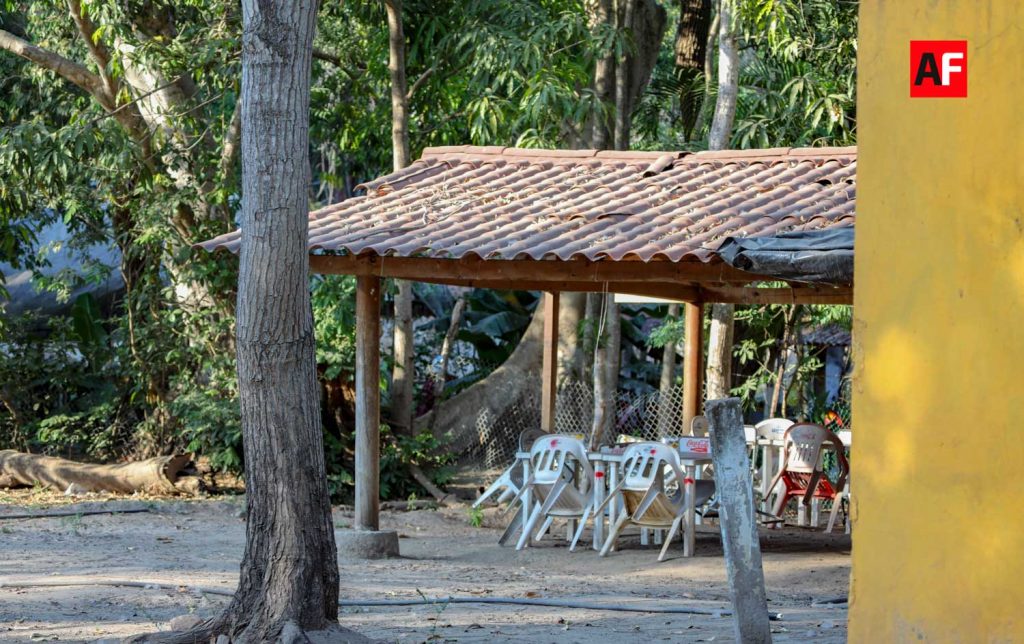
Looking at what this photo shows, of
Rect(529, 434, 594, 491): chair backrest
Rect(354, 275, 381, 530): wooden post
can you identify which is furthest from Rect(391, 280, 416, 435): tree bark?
Rect(529, 434, 594, 491): chair backrest

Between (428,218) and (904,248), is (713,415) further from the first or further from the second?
(428,218)

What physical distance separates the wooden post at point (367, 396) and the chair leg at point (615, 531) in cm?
199

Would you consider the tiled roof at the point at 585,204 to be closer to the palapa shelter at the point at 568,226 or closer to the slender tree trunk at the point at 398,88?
the palapa shelter at the point at 568,226

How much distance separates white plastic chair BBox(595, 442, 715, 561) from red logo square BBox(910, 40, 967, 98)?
546 centimetres

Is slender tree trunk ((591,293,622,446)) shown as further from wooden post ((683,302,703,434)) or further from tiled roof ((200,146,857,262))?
tiled roof ((200,146,857,262))

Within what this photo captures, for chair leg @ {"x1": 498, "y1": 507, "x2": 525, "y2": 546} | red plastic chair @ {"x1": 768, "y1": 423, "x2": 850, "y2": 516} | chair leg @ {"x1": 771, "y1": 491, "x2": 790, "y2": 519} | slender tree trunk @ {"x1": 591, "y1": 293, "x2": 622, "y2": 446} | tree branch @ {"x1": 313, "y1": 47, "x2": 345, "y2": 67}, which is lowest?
chair leg @ {"x1": 498, "y1": 507, "x2": 525, "y2": 546}

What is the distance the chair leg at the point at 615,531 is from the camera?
987 cm

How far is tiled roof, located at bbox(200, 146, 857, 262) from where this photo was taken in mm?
9117

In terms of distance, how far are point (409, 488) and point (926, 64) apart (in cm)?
1134

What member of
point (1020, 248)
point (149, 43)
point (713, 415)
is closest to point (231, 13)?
point (149, 43)

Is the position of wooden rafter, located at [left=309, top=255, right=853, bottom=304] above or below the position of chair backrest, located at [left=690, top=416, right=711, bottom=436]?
above

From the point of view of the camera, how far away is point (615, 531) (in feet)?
32.6

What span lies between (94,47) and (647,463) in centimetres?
890

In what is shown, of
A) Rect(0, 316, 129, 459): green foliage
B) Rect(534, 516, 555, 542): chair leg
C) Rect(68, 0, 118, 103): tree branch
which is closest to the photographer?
Rect(534, 516, 555, 542): chair leg
